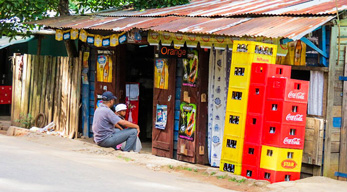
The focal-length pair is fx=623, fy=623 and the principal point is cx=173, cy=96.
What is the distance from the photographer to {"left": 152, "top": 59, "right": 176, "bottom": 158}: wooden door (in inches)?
490

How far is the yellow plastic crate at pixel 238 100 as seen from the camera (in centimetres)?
938

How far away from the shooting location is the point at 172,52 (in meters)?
12.2

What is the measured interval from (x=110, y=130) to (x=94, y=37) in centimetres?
264

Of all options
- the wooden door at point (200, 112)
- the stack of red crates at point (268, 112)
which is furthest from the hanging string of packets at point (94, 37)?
the stack of red crates at point (268, 112)

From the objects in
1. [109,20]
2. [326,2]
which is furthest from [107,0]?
[326,2]

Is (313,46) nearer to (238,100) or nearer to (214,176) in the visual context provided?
(238,100)

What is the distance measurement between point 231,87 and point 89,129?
612 cm

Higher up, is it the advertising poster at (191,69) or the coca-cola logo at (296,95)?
the advertising poster at (191,69)

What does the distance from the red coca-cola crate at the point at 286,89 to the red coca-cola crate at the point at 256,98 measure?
11 cm

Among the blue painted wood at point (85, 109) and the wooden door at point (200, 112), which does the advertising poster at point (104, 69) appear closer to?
the blue painted wood at point (85, 109)

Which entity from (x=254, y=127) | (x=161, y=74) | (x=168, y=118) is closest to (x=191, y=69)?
(x=161, y=74)

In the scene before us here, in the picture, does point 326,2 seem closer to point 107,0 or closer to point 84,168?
point 84,168

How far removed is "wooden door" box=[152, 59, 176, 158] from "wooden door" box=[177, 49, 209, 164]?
0.53 m

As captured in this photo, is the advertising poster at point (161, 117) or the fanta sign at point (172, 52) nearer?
the fanta sign at point (172, 52)
